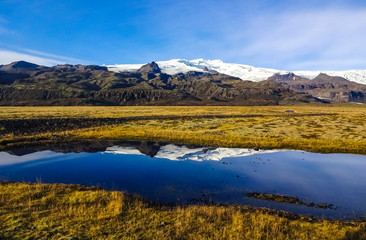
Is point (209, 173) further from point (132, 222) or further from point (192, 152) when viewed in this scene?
point (132, 222)

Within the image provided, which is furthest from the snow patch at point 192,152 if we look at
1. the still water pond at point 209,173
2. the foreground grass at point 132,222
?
the foreground grass at point 132,222

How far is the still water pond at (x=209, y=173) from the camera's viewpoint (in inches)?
810

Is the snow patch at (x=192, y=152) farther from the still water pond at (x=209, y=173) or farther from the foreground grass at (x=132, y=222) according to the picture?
the foreground grass at (x=132, y=222)

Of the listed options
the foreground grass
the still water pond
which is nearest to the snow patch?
the still water pond

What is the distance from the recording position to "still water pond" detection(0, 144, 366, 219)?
20.6 meters

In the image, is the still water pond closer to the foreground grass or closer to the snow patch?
the snow patch

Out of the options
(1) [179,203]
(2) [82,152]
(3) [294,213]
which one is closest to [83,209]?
(1) [179,203]

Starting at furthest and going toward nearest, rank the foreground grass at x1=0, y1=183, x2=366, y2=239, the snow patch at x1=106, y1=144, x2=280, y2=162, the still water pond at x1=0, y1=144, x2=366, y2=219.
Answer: the snow patch at x1=106, y1=144, x2=280, y2=162 < the still water pond at x1=0, y1=144, x2=366, y2=219 < the foreground grass at x1=0, y1=183, x2=366, y2=239

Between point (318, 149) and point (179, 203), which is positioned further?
point (318, 149)

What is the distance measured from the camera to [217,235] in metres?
12.4

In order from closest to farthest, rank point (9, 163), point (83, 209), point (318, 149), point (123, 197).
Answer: point (83, 209) < point (123, 197) < point (9, 163) < point (318, 149)

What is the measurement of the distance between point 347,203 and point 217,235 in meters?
13.8

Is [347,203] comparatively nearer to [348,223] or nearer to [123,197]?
[348,223]

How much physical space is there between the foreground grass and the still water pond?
392 cm
